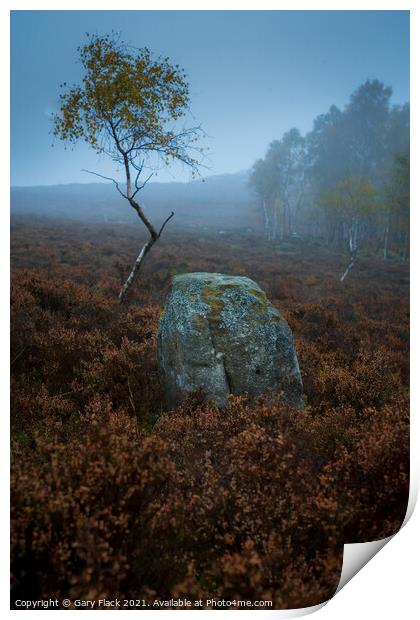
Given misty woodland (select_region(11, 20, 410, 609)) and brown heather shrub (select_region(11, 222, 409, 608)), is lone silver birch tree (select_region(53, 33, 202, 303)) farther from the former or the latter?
brown heather shrub (select_region(11, 222, 409, 608))

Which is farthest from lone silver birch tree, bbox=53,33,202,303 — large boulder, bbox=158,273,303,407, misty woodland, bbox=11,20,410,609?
large boulder, bbox=158,273,303,407

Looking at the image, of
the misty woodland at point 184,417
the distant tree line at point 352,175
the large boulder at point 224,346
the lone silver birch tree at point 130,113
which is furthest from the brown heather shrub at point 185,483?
the lone silver birch tree at point 130,113

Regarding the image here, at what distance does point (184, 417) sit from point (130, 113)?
5.67 meters

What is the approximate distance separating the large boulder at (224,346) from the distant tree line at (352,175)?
7.94 ft

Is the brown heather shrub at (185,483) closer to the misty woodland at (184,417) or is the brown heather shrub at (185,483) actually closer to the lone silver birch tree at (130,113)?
the misty woodland at (184,417)

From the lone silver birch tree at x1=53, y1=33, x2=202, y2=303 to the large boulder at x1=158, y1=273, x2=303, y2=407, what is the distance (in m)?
2.45

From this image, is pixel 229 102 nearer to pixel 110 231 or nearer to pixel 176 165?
pixel 176 165

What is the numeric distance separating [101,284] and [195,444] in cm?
740

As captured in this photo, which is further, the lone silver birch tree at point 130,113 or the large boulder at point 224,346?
the lone silver birch tree at point 130,113

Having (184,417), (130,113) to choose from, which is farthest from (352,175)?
(184,417)

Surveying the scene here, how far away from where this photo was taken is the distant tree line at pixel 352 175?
5.67m

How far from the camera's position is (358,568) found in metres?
2.73

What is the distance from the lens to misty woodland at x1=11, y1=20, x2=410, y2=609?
2303mm
